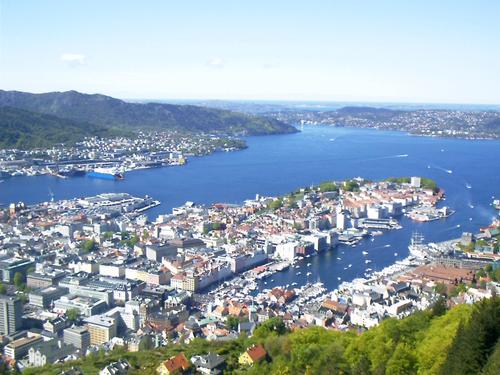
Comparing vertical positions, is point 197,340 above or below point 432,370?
below

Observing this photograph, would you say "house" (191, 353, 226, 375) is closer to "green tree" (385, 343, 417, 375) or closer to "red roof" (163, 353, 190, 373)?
"red roof" (163, 353, 190, 373)

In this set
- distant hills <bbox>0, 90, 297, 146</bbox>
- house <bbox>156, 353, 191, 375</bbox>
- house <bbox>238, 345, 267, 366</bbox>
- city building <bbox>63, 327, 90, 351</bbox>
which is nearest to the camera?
house <bbox>156, 353, 191, 375</bbox>

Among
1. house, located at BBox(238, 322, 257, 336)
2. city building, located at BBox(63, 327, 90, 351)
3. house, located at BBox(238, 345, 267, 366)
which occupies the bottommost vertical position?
city building, located at BBox(63, 327, 90, 351)

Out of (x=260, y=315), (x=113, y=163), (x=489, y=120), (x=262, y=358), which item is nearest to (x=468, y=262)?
(x=260, y=315)

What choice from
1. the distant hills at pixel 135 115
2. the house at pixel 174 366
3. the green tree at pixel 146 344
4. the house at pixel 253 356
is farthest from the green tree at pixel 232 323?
the distant hills at pixel 135 115

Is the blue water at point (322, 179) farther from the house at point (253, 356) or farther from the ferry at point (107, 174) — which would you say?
the house at point (253, 356)

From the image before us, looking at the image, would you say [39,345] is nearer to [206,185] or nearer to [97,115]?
[206,185]

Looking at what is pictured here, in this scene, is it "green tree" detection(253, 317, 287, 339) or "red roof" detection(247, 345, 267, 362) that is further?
"green tree" detection(253, 317, 287, 339)

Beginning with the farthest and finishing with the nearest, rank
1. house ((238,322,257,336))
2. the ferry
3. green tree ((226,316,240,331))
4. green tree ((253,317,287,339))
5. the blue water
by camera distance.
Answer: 1. the ferry
2. the blue water
3. green tree ((226,316,240,331))
4. house ((238,322,257,336))
5. green tree ((253,317,287,339))

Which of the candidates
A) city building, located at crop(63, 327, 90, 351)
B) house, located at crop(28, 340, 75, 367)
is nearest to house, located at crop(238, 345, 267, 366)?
house, located at crop(28, 340, 75, 367)
